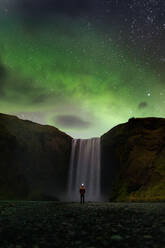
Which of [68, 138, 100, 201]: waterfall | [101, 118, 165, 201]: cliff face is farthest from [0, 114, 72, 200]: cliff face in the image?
[101, 118, 165, 201]: cliff face

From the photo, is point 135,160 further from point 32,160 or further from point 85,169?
point 32,160

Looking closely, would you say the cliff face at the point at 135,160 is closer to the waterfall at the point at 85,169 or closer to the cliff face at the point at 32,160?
the waterfall at the point at 85,169

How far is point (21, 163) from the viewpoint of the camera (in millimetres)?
63906

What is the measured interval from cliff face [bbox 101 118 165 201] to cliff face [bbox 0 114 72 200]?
39.7ft

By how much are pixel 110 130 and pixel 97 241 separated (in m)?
62.1

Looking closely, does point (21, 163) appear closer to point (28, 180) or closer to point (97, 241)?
point (28, 180)

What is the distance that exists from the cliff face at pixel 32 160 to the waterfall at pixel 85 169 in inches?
93.5

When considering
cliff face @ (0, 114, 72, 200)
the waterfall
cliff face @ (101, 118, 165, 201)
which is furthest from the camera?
the waterfall

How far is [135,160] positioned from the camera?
53.4 m

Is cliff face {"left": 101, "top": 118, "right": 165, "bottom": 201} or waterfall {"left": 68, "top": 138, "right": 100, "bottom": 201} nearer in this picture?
cliff face {"left": 101, "top": 118, "right": 165, "bottom": 201}

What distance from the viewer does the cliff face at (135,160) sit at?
45312 mm

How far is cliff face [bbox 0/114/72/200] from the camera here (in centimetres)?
5947

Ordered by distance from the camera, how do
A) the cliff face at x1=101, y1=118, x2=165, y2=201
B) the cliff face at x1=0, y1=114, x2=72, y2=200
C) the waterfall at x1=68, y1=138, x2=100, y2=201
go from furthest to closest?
1. the waterfall at x1=68, y1=138, x2=100, y2=201
2. the cliff face at x1=0, y1=114, x2=72, y2=200
3. the cliff face at x1=101, y1=118, x2=165, y2=201

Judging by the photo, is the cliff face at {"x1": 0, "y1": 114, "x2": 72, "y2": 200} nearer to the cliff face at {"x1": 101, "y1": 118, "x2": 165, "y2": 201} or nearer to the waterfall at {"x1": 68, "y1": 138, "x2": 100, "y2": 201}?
the waterfall at {"x1": 68, "y1": 138, "x2": 100, "y2": 201}
